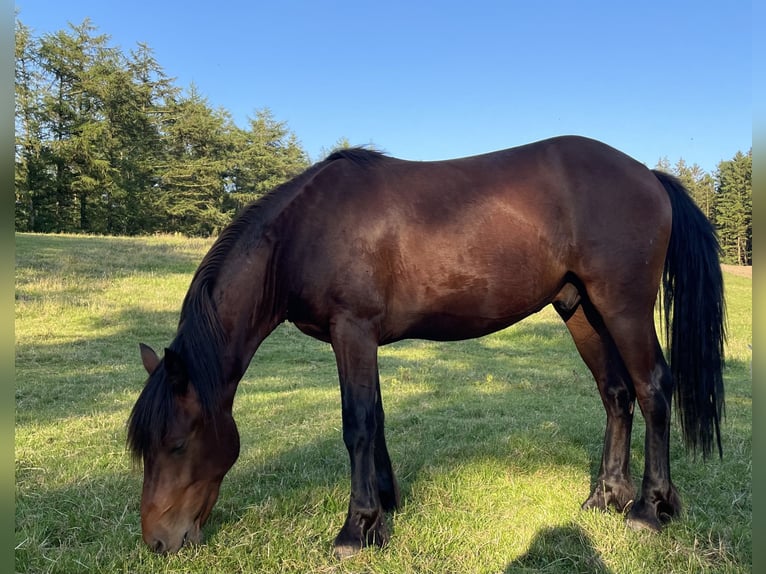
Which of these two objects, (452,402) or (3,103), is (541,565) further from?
(452,402)

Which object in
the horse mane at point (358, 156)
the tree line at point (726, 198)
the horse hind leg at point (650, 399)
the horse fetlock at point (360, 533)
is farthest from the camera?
the tree line at point (726, 198)

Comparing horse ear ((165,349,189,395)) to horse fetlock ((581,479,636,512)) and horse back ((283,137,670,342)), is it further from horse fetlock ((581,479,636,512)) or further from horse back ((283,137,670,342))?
horse fetlock ((581,479,636,512))

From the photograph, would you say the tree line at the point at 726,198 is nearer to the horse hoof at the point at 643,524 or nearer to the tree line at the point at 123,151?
the horse hoof at the point at 643,524

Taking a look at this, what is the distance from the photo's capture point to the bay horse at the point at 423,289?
2.65 metres

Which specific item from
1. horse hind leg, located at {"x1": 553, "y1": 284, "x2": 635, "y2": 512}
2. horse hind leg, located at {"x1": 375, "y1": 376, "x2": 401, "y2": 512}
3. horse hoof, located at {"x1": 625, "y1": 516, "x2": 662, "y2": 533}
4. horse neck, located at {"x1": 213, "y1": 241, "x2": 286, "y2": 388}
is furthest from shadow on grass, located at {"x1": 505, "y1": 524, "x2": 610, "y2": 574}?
horse neck, located at {"x1": 213, "y1": 241, "x2": 286, "y2": 388}

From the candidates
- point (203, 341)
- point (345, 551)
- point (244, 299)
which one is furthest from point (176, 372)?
point (345, 551)

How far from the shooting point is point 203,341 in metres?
2.65

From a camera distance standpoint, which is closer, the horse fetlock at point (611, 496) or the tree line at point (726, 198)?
the horse fetlock at point (611, 496)

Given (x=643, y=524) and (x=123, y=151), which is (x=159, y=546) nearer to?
(x=643, y=524)

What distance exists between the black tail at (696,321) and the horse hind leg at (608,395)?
0.35 m

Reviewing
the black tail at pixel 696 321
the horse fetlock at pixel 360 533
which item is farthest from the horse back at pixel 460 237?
the horse fetlock at pixel 360 533

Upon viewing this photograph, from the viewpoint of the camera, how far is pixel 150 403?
254 centimetres

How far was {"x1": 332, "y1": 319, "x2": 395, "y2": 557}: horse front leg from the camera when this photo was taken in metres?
2.78

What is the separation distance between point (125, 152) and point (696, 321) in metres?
43.0
